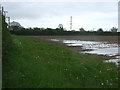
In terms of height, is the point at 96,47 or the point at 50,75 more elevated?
the point at 50,75

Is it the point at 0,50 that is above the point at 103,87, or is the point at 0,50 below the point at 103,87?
above

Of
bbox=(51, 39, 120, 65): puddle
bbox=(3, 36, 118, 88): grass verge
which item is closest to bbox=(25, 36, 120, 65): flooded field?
bbox=(51, 39, 120, 65): puddle

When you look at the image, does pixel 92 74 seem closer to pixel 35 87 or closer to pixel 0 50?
pixel 35 87

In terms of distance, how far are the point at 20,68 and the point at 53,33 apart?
5445cm

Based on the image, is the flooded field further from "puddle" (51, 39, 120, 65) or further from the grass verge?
the grass verge

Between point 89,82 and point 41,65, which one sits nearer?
point 89,82

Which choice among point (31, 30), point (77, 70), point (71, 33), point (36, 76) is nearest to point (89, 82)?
point (77, 70)

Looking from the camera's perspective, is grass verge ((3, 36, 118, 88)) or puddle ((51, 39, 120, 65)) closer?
grass verge ((3, 36, 118, 88))

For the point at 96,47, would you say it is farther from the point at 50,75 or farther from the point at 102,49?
the point at 50,75

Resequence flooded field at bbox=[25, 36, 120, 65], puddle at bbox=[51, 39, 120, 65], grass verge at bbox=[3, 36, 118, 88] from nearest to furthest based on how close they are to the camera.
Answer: grass verge at bbox=[3, 36, 118, 88]
puddle at bbox=[51, 39, 120, 65]
flooded field at bbox=[25, 36, 120, 65]

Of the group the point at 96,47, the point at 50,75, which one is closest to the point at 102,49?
the point at 96,47

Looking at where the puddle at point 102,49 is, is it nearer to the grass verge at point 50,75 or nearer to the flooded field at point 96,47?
the flooded field at point 96,47

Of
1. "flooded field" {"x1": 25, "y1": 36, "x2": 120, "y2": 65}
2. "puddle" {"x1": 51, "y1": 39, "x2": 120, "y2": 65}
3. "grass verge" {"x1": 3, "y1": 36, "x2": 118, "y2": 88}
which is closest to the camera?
"grass verge" {"x1": 3, "y1": 36, "x2": 118, "y2": 88}

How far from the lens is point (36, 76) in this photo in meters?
7.47
